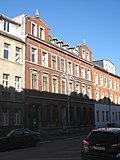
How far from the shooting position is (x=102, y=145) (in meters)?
9.41

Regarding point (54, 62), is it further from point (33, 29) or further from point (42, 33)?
point (33, 29)

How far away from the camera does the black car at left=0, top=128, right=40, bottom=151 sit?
60.0ft

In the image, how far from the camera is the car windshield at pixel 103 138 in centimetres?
936

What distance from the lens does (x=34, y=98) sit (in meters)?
31.3

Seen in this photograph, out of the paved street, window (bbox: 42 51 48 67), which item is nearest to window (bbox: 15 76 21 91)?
window (bbox: 42 51 48 67)

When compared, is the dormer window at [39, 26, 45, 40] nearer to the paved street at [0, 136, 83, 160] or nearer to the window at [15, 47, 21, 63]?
the window at [15, 47, 21, 63]

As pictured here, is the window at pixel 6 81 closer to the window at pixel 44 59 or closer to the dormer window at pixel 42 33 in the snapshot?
the window at pixel 44 59

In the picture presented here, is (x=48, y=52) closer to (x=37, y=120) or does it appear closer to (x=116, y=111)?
(x=37, y=120)

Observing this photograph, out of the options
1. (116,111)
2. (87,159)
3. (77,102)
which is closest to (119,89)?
(116,111)

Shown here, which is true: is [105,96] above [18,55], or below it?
below

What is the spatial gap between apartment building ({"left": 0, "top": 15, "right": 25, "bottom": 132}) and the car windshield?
18428mm

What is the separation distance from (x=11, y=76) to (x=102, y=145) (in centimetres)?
2076

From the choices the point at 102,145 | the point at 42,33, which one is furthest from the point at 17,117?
the point at 102,145

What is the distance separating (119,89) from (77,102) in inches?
945
